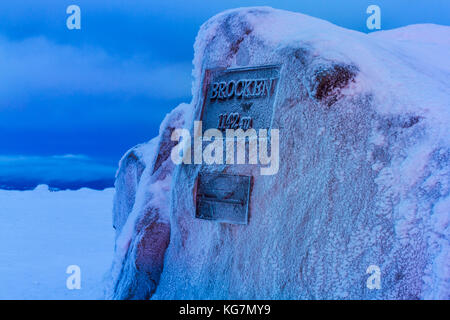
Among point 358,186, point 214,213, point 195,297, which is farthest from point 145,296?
point 358,186

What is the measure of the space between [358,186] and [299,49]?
96 centimetres

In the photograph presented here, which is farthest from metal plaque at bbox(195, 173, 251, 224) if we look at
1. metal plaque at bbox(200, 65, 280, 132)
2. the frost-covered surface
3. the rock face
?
the frost-covered surface

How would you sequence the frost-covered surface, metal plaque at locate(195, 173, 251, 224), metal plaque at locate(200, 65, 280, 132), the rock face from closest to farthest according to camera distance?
the rock face → metal plaque at locate(195, 173, 251, 224) → metal plaque at locate(200, 65, 280, 132) → the frost-covered surface

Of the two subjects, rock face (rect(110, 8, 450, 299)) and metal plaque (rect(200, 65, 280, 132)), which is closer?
rock face (rect(110, 8, 450, 299))

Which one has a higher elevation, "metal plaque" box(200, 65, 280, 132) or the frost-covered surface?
"metal plaque" box(200, 65, 280, 132)

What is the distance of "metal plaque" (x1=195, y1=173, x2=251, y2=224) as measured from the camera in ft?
11.8

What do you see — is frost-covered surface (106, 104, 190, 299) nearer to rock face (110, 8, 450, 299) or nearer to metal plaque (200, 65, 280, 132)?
rock face (110, 8, 450, 299)

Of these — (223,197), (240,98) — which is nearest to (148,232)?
(223,197)

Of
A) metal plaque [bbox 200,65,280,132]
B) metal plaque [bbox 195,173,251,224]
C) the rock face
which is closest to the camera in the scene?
the rock face

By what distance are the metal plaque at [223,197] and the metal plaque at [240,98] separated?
0.36 metres

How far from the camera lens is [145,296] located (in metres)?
4.39

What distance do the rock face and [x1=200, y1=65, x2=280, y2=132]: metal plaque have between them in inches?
2.3

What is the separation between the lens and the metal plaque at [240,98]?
371cm
